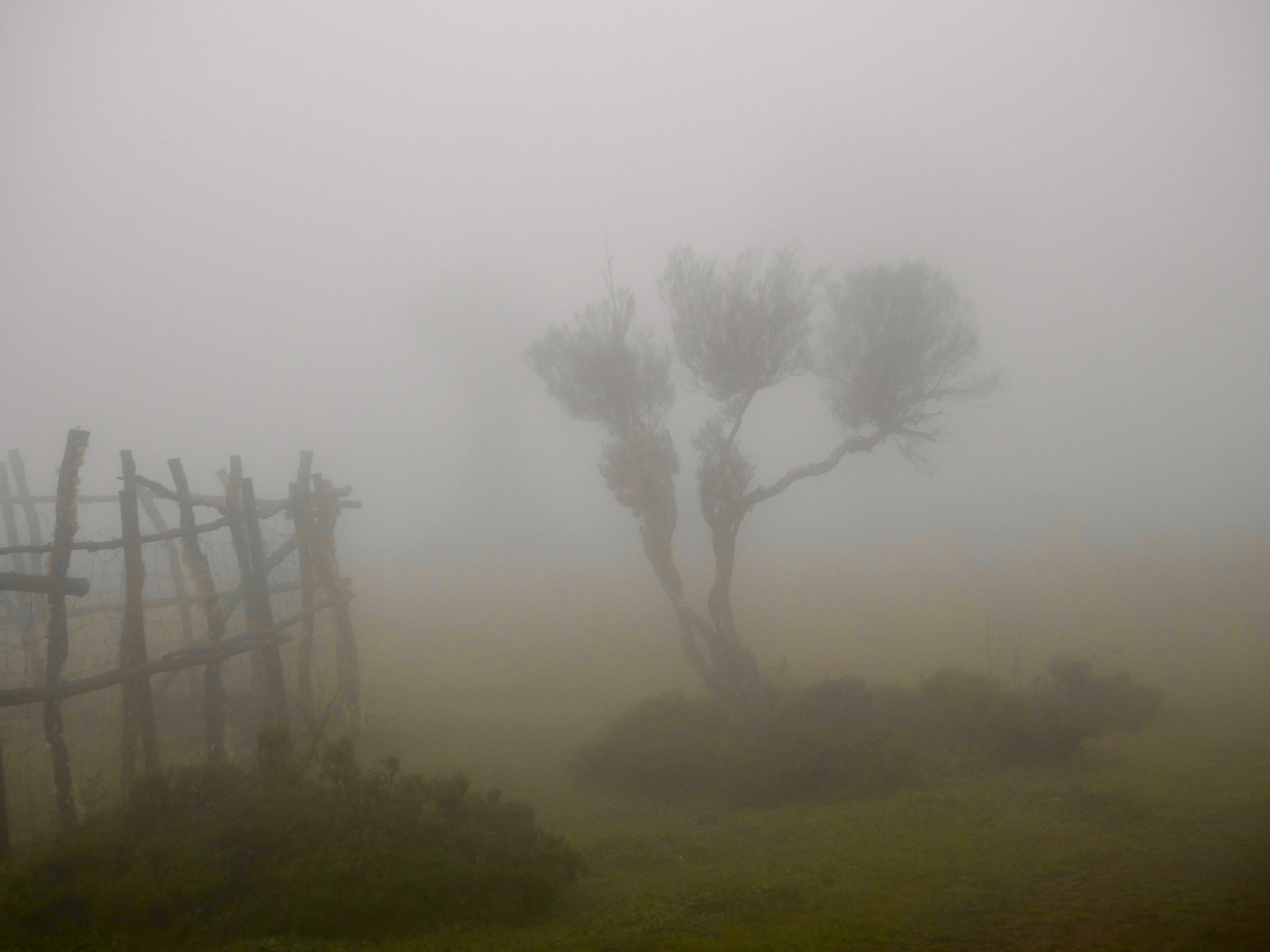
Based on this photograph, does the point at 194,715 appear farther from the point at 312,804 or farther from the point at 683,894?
the point at 683,894

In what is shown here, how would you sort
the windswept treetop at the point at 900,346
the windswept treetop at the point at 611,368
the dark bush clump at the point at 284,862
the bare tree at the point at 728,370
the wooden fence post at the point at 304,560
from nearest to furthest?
the dark bush clump at the point at 284,862 < the wooden fence post at the point at 304,560 < the bare tree at the point at 728,370 < the windswept treetop at the point at 611,368 < the windswept treetop at the point at 900,346

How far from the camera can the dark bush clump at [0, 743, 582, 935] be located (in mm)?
5406

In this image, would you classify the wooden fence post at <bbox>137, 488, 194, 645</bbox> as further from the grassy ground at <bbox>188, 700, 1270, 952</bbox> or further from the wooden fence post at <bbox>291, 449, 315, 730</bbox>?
the grassy ground at <bbox>188, 700, 1270, 952</bbox>

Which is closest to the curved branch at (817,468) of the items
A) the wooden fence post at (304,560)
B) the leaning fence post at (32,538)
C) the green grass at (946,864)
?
the green grass at (946,864)

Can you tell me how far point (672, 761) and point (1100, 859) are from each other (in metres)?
5.74

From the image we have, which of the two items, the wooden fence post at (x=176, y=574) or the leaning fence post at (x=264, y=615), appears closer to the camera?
the leaning fence post at (x=264, y=615)

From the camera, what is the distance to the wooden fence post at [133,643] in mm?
8375

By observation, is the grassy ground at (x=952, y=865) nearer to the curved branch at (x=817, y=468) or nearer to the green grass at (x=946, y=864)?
the green grass at (x=946, y=864)

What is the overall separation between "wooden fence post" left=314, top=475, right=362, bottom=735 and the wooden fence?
2 centimetres

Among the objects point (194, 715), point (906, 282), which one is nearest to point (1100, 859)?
point (906, 282)

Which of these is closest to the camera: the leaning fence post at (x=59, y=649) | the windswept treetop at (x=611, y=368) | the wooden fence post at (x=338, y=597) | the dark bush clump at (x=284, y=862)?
the dark bush clump at (x=284, y=862)

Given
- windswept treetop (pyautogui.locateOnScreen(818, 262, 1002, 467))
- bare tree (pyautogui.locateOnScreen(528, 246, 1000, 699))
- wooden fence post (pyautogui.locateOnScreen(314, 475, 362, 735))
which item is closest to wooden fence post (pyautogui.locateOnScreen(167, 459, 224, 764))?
wooden fence post (pyautogui.locateOnScreen(314, 475, 362, 735))

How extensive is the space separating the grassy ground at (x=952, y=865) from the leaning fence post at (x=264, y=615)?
353 centimetres

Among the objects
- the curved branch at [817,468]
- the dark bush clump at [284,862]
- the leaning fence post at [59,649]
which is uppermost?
the curved branch at [817,468]
